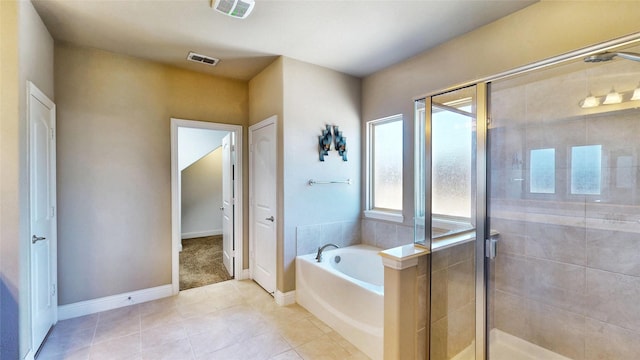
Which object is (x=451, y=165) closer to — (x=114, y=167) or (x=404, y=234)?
(x=404, y=234)

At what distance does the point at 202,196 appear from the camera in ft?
19.7

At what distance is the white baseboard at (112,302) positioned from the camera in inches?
101

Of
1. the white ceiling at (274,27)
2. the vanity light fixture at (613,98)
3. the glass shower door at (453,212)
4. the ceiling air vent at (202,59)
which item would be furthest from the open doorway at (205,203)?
the vanity light fixture at (613,98)

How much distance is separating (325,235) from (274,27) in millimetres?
2120

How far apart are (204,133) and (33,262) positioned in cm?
268

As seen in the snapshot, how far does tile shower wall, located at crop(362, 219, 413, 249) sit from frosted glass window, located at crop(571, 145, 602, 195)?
54.3 inches

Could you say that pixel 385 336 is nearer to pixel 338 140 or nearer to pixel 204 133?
pixel 338 140

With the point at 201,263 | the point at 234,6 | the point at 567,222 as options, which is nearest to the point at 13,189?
the point at 234,6

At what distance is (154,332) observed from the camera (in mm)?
2326

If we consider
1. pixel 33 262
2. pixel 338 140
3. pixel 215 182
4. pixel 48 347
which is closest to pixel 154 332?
pixel 48 347

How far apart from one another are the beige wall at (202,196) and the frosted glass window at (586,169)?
5731 millimetres

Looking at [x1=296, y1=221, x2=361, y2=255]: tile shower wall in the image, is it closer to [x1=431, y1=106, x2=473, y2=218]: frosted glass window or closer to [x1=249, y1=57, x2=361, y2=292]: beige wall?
[x1=249, y1=57, x2=361, y2=292]: beige wall

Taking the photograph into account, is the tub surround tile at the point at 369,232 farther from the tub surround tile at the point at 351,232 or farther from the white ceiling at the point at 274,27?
the white ceiling at the point at 274,27

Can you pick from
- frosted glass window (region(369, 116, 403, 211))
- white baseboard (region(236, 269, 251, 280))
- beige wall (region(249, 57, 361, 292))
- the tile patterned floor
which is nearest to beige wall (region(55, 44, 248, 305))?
the tile patterned floor
